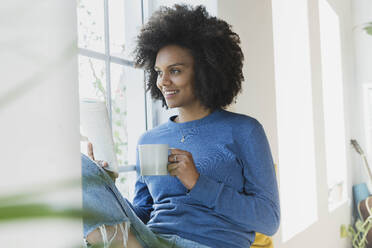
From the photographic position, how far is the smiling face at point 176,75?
151cm

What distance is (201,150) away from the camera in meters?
1.47

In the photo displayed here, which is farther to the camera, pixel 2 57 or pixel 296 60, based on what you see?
pixel 296 60

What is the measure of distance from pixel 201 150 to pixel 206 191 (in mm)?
201

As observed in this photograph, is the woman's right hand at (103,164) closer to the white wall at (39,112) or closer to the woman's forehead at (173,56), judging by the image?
the woman's forehead at (173,56)

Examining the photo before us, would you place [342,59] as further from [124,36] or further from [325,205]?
[124,36]

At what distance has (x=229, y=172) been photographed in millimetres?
1423

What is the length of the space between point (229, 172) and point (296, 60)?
207 centimetres

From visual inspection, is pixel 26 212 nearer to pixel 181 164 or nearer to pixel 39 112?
pixel 39 112

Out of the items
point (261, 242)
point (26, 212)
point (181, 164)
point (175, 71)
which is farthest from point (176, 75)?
point (26, 212)

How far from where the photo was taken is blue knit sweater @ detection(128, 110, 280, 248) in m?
1.35

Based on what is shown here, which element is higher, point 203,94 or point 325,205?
point 203,94

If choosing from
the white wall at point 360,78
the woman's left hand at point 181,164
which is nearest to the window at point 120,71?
the woman's left hand at point 181,164

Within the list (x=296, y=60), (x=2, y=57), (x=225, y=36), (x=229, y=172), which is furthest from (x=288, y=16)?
(x=2, y=57)

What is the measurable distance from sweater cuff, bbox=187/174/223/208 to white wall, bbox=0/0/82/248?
36.4 inches
